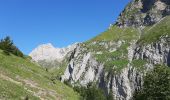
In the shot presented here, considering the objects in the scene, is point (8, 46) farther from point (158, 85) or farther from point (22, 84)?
point (158, 85)

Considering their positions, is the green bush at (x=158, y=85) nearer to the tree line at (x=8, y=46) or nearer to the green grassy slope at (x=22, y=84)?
the green grassy slope at (x=22, y=84)

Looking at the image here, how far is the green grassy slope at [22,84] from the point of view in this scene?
3948 centimetres

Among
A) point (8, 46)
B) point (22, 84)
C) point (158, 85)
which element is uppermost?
point (8, 46)

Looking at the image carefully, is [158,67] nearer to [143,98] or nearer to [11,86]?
[143,98]

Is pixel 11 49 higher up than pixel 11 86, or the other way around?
pixel 11 49

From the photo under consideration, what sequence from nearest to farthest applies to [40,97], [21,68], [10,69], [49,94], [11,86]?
[11,86]
[40,97]
[49,94]
[10,69]
[21,68]

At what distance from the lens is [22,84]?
46594 millimetres

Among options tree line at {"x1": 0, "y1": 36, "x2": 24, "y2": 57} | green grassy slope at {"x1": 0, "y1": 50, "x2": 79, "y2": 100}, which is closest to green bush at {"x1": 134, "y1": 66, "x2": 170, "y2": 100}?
green grassy slope at {"x1": 0, "y1": 50, "x2": 79, "y2": 100}

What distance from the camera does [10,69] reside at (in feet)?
168

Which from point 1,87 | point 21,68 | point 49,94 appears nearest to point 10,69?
point 21,68

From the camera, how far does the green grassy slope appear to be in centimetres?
3948

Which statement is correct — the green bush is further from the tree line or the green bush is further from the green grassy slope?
the tree line

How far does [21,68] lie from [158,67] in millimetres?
22483

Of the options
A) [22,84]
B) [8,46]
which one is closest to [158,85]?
[22,84]
